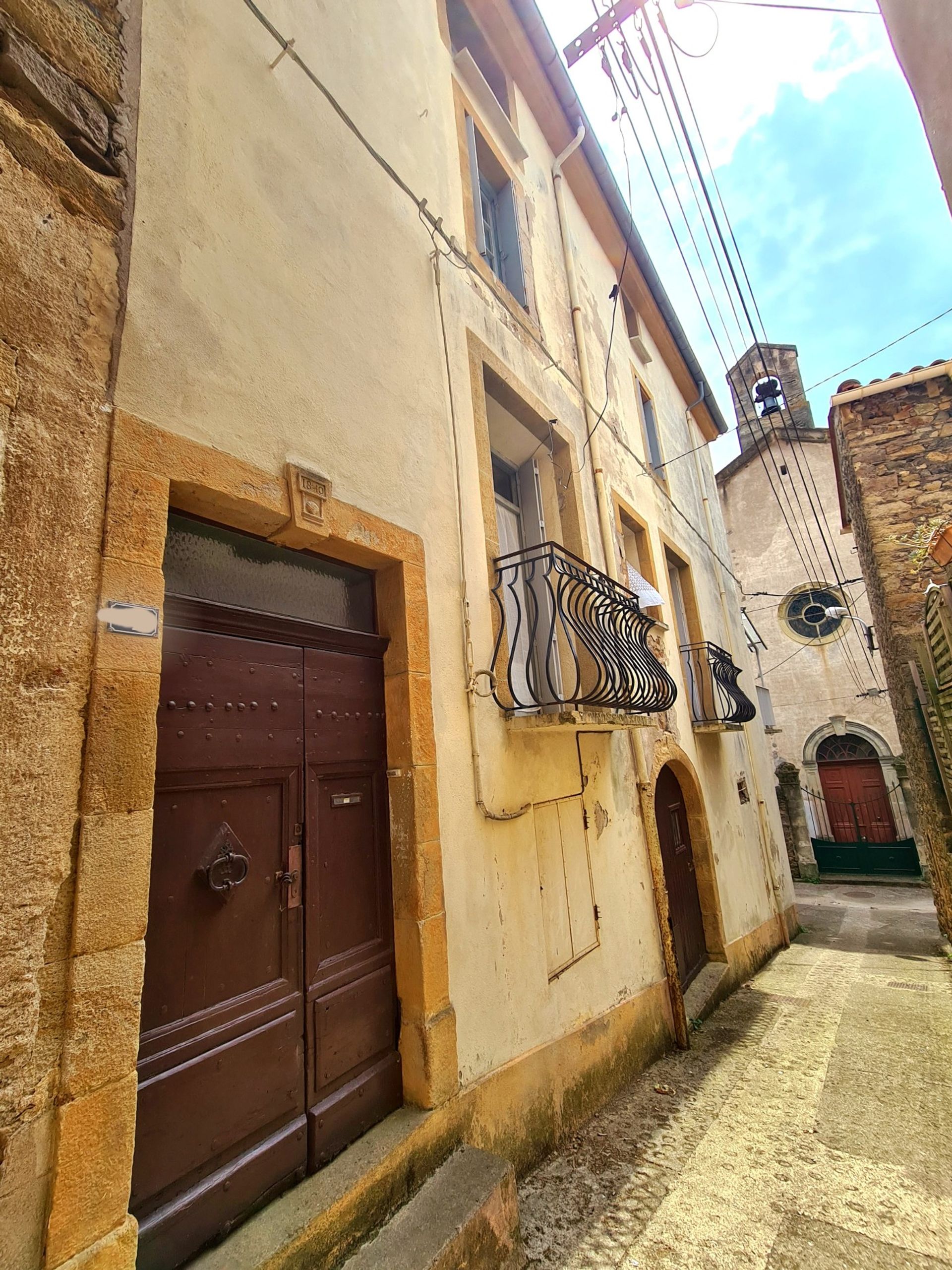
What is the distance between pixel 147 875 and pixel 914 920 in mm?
12595

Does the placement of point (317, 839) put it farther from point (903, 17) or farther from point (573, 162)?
point (573, 162)

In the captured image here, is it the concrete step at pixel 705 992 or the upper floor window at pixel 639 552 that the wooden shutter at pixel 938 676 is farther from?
the concrete step at pixel 705 992

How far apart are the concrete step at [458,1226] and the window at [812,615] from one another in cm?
1715

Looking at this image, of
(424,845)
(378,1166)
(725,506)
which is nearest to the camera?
(378,1166)

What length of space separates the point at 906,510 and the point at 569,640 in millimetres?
6638

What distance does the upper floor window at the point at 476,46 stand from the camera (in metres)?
5.18

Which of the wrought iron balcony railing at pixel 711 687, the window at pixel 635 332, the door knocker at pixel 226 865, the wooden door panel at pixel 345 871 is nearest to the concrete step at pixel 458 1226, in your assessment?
the wooden door panel at pixel 345 871

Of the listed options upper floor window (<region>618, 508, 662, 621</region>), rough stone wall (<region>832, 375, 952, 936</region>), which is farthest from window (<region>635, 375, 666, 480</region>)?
rough stone wall (<region>832, 375, 952, 936</region>)

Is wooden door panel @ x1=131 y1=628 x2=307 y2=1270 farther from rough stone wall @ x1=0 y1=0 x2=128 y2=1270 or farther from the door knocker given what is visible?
rough stone wall @ x1=0 y1=0 x2=128 y2=1270

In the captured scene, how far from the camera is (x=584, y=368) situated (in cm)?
593

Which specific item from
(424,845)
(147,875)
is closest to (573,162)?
(424,845)

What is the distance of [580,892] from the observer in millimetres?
3922

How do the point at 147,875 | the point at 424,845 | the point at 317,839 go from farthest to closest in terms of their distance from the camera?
the point at 424,845
the point at 317,839
the point at 147,875

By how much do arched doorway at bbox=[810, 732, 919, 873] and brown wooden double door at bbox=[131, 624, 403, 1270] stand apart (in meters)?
16.2
